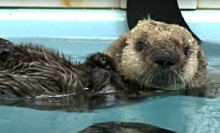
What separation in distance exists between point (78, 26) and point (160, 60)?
7.05ft

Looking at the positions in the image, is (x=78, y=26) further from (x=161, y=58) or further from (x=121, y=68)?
(x=161, y=58)

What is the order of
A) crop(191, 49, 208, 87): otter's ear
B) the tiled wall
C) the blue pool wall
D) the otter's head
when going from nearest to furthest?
the otter's head → crop(191, 49, 208, 87): otter's ear → the blue pool wall → the tiled wall

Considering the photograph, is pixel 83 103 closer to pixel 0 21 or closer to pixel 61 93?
pixel 61 93

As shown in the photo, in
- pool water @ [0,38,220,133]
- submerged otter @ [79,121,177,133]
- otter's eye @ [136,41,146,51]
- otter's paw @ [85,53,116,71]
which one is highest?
otter's eye @ [136,41,146,51]

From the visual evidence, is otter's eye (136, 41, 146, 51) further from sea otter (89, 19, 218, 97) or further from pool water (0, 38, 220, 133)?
pool water (0, 38, 220, 133)

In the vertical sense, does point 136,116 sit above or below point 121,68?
below

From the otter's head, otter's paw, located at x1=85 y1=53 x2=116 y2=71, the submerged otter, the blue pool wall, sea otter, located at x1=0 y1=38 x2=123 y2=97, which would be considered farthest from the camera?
the blue pool wall

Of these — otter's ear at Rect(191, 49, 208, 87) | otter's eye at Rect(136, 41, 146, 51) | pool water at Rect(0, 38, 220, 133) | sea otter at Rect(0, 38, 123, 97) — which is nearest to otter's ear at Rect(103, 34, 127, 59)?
otter's eye at Rect(136, 41, 146, 51)

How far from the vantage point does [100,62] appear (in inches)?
139

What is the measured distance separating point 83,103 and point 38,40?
2075 millimetres

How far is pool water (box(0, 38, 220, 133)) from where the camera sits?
3.05 meters

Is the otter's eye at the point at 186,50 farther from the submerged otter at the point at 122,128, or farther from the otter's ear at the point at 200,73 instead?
the submerged otter at the point at 122,128

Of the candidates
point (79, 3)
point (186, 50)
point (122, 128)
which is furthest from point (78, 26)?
point (122, 128)

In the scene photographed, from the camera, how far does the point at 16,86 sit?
3262 millimetres
